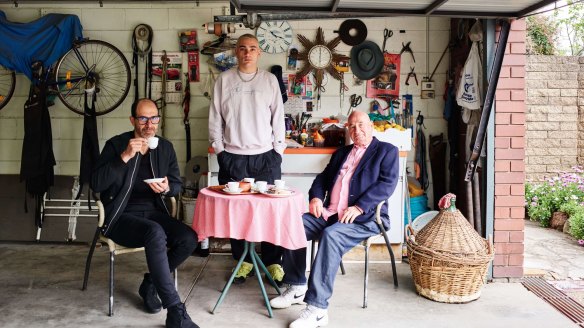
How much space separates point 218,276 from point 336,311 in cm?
124

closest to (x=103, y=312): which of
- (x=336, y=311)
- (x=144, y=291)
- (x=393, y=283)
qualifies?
Result: (x=144, y=291)

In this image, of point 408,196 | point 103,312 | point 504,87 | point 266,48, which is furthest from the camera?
point 266,48

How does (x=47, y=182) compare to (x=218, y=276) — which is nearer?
(x=218, y=276)

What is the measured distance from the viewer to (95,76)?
5.74m

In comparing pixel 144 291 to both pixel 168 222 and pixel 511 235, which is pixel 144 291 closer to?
pixel 168 222

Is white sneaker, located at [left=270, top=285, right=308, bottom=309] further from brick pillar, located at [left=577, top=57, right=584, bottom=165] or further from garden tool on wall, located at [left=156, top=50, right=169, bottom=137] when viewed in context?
brick pillar, located at [left=577, top=57, right=584, bottom=165]

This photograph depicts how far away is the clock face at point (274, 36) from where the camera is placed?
576 centimetres

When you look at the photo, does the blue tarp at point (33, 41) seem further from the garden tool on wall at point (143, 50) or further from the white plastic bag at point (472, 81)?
the white plastic bag at point (472, 81)

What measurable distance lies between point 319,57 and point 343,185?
2203 millimetres

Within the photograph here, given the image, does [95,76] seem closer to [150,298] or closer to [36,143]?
[36,143]

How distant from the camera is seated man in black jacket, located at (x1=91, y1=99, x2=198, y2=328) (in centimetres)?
344

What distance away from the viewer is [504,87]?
435cm

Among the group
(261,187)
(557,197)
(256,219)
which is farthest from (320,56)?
(557,197)

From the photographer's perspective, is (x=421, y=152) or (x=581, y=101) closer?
(x=421, y=152)
